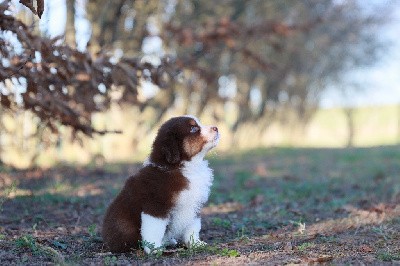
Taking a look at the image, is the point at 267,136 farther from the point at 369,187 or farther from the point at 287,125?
the point at 369,187

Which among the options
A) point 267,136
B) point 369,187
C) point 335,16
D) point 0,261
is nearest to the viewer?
point 0,261

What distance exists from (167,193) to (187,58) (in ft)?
20.3

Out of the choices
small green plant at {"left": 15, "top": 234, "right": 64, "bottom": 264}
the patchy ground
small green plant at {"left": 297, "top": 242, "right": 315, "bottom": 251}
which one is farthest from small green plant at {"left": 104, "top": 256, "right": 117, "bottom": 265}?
small green plant at {"left": 297, "top": 242, "right": 315, "bottom": 251}

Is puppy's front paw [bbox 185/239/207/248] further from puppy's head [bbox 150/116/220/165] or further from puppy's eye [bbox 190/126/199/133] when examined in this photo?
puppy's eye [bbox 190/126/199/133]

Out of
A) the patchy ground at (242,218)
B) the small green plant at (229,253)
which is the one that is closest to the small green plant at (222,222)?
the patchy ground at (242,218)

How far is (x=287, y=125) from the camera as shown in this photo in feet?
121

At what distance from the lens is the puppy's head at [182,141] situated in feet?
17.8

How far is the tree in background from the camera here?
7551mm

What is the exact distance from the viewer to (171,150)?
212 inches

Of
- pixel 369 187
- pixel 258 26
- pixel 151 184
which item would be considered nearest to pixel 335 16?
pixel 258 26

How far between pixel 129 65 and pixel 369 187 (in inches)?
213

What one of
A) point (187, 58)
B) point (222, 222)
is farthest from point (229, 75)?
point (222, 222)

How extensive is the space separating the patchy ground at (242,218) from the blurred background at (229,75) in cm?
94

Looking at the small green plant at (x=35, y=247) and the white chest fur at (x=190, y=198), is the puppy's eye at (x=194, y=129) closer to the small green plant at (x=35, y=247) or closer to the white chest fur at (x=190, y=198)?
the white chest fur at (x=190, y=198)
